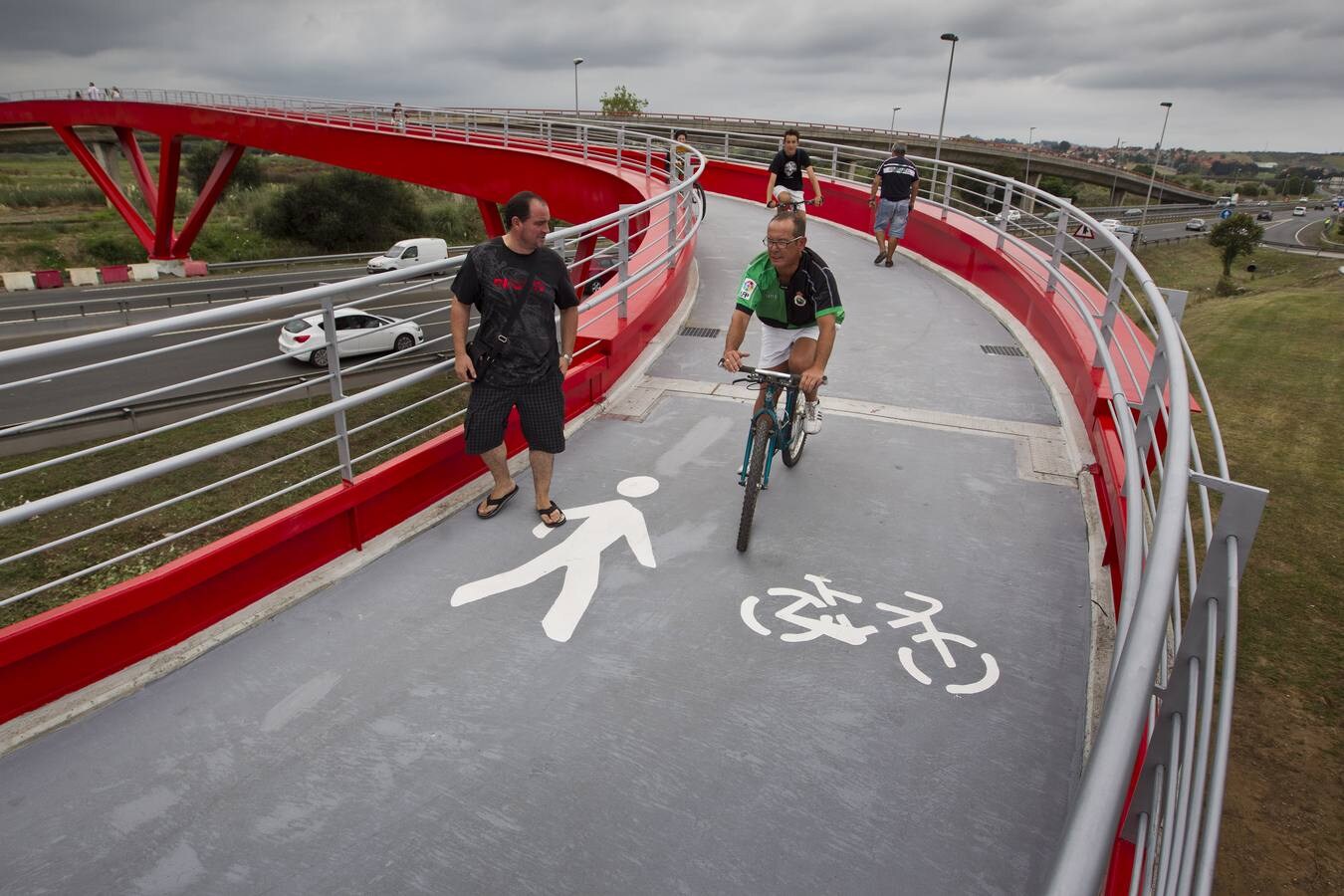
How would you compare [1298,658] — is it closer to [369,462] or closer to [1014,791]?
[1014,791]

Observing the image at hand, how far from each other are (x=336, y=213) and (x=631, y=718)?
55.9 m

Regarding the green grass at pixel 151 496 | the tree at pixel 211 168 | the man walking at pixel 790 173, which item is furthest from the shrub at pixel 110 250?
the man walking at pixel 790 173

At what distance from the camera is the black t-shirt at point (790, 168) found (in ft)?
42.3

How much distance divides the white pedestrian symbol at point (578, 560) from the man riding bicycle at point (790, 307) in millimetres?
1116

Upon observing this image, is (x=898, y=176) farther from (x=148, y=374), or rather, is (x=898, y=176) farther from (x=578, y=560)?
(x=148, y=374)

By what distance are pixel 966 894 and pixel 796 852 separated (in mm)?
590

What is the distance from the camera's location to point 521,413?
491 cm

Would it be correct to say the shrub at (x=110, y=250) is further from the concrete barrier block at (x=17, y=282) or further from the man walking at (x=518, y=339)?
the man walking at (x=518, y=339)

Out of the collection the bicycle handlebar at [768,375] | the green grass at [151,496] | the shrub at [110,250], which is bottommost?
the shrub at [110,250]

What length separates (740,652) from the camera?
3930mm

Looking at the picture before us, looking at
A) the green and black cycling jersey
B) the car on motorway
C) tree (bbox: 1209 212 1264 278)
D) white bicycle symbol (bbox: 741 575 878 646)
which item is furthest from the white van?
tree (bbox: 1209 212 1264 278)

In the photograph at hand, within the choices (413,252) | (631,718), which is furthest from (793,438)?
(413,252)

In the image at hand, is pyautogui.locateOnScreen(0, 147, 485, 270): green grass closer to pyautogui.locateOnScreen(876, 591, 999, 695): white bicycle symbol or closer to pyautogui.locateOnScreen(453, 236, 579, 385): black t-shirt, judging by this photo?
pyautogui.locateOnScreen(453, 236, 579, 385): black t-shirt

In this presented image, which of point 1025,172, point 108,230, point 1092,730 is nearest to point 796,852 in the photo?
point 1092,730
